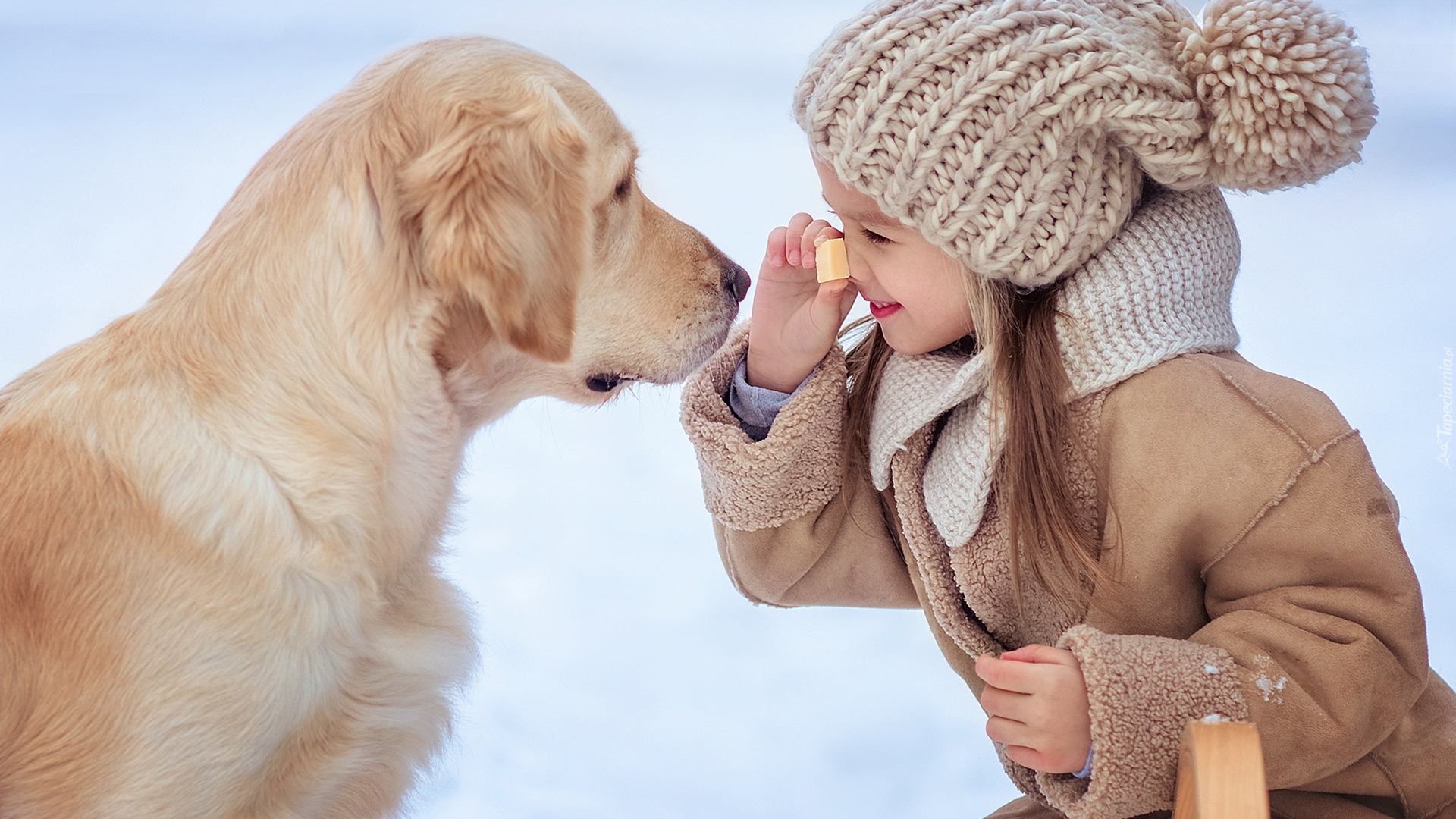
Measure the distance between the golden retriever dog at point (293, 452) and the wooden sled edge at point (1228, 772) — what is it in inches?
24.9

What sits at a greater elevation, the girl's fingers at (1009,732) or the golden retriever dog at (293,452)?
the golden retriever dog at (293,452)

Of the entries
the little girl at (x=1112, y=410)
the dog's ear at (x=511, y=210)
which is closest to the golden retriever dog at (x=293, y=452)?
the dog's ear at (x=511, y=210)

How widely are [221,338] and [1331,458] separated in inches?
38.5

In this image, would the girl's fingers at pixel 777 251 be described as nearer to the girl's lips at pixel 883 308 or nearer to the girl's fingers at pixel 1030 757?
the girl's lips at pixel 883 308

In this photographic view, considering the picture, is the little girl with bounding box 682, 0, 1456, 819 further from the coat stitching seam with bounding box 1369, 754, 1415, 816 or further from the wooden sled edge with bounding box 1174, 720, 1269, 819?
the wooden sled edge with bounding box 1174, 720, 1269, 819

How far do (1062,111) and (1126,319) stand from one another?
21cm

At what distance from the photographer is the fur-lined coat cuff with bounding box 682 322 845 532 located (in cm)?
124

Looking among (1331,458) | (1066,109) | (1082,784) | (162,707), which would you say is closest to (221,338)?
(162,707)

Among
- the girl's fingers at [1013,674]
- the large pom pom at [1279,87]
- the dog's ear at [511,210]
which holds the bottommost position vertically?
the girl's fingers at [1013,674]

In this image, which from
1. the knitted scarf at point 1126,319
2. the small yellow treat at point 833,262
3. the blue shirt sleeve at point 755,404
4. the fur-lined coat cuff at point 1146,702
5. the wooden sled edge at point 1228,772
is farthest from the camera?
the blue shirt sleeve at point 755,404

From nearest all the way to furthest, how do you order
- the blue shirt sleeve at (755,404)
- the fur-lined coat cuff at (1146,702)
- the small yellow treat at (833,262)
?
the fur-lined coat cuff at (1146,702)
the small yellow treat at (833,262)
the blue shirt sleeve at (755,404)

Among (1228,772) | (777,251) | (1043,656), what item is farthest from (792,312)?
(1228,772)

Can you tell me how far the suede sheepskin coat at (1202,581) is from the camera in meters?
0.98

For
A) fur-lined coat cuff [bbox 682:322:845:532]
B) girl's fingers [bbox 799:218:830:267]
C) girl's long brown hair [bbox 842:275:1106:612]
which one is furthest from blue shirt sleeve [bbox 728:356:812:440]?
girl's long brown hair [bbox 842:275:1106:612]
